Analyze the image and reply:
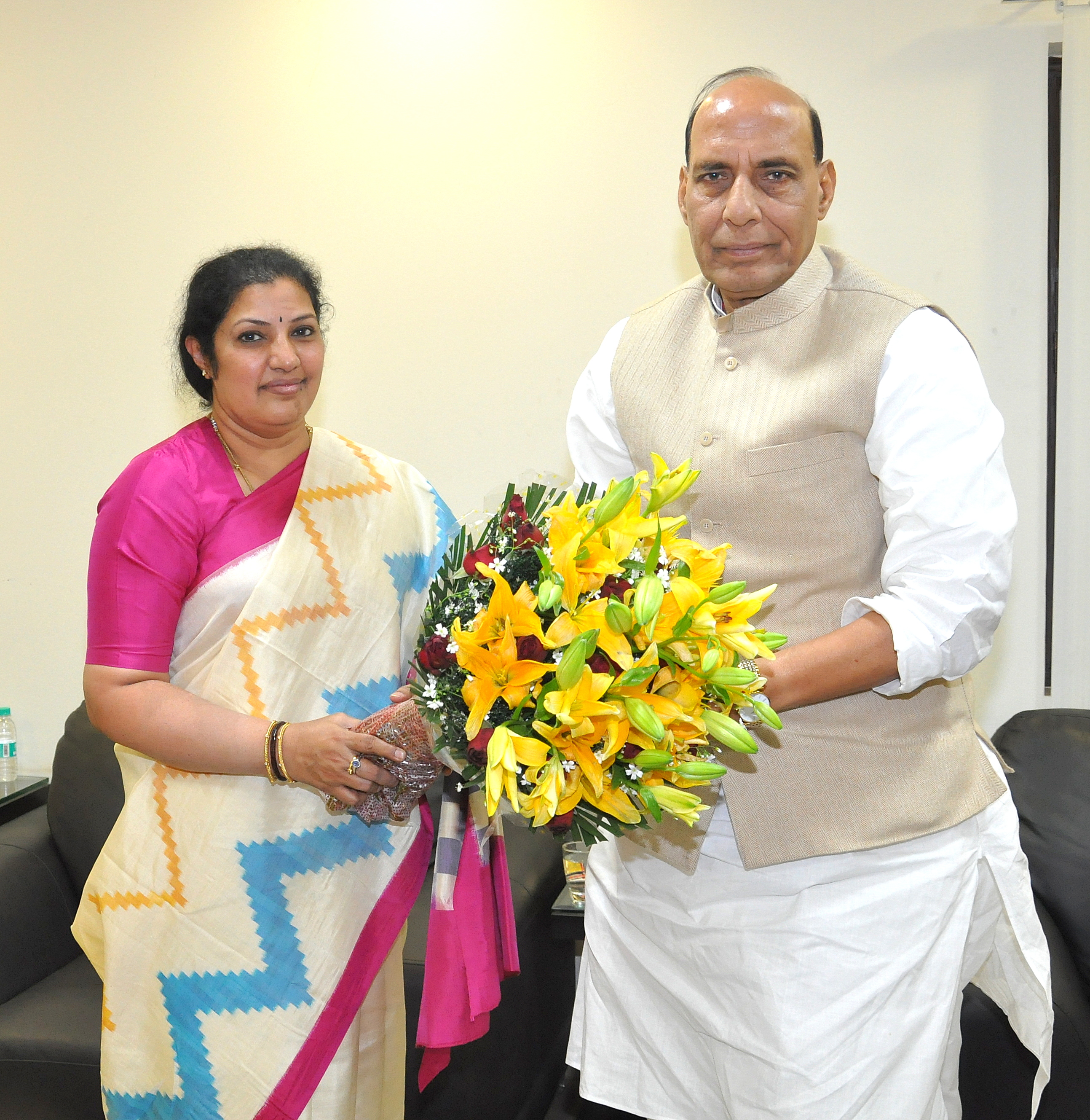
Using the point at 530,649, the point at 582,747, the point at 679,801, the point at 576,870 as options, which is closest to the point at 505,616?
the point at 530,649

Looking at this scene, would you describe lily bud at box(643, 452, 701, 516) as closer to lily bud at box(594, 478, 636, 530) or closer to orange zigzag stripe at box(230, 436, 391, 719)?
lily bud at box(594, 478, 636, 530)

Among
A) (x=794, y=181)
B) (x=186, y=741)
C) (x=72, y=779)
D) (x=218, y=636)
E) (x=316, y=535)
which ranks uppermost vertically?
(x=794, y=181)

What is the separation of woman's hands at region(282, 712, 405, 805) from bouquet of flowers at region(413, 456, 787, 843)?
403 mm

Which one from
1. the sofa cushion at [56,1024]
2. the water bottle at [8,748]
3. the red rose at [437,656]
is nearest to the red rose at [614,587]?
the red rose at [437,656]

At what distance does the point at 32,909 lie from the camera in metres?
2.55

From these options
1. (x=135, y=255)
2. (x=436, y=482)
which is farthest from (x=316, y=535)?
(x=135, y=255)

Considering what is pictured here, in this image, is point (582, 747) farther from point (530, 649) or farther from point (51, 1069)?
point (51, 1069)

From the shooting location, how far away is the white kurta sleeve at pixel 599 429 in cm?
159

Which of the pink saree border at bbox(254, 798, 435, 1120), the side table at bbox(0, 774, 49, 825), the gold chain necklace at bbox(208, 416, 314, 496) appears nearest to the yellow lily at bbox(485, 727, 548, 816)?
the pink saree border at bbox(254, 798, 435, 1120)

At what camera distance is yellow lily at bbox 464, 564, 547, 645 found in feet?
3.43

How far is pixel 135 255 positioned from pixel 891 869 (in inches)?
99.6

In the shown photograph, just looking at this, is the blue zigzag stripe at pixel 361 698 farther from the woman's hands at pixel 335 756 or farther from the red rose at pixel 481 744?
the red rose at pixel 481 744

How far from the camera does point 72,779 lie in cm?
273

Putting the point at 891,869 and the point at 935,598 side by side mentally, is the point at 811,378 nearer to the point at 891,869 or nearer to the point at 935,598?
the point at 935,598
